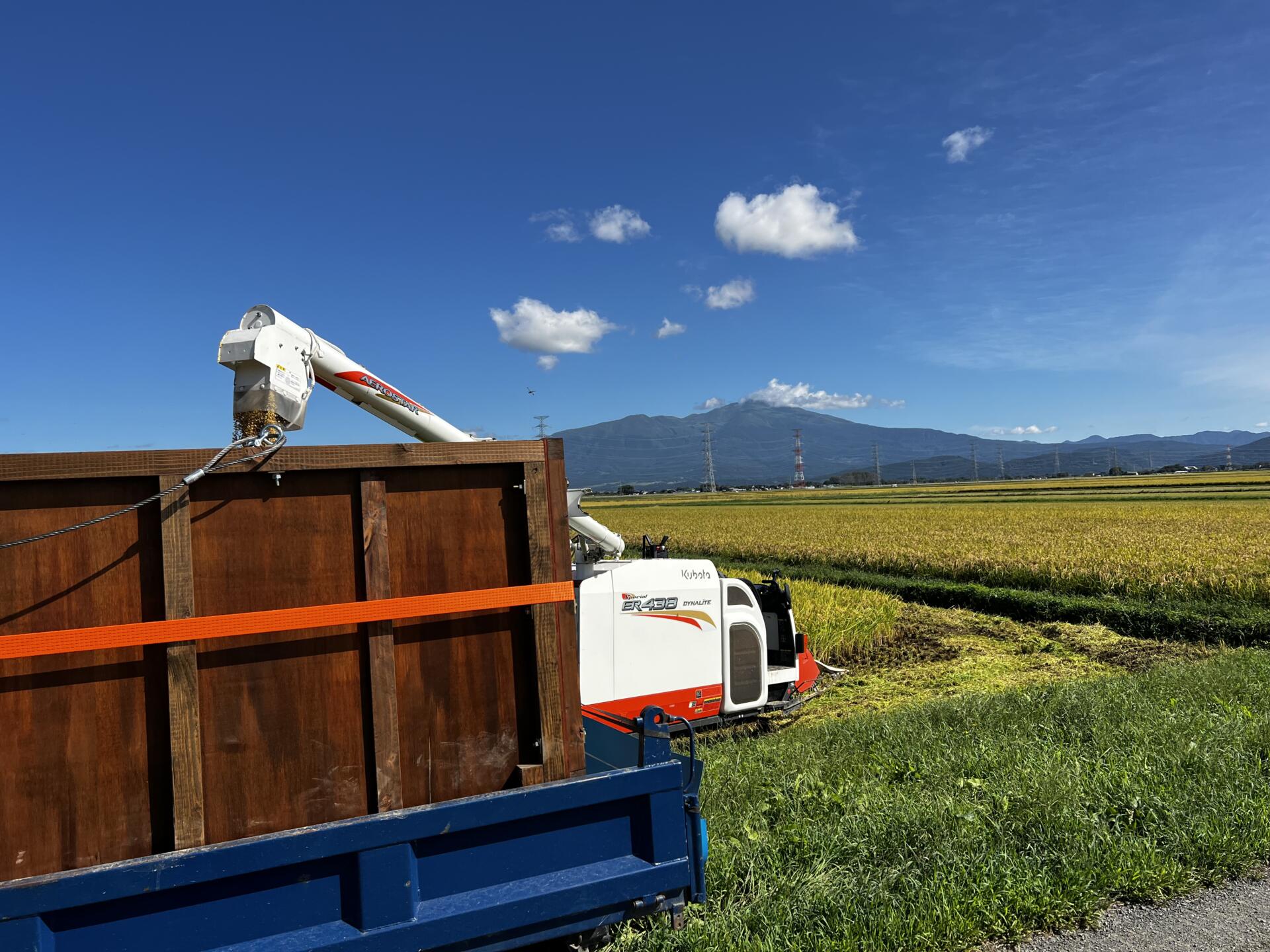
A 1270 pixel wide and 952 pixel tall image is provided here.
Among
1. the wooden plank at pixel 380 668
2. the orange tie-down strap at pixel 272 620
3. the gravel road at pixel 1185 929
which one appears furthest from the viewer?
the gravel road at pixel 1185 929

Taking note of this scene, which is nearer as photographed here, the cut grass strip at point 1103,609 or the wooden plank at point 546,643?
the wooden plank at point 546,643

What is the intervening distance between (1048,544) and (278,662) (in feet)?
72.6

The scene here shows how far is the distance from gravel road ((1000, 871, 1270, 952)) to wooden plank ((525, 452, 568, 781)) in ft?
7.80

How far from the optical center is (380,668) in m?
2.86

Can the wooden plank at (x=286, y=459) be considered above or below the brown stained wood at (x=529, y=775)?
above

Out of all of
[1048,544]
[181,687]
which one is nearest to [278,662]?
[181,687]

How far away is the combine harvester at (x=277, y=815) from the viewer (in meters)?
2.44

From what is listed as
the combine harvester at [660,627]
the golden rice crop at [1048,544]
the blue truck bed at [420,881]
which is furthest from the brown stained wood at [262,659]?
the golden rice crop at [1048,544]

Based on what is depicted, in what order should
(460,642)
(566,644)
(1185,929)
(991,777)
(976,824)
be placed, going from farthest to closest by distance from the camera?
(991,777) < (976,824) < (1185,929) < (566,644) < (460,642)

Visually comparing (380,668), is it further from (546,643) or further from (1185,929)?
(1185,929)

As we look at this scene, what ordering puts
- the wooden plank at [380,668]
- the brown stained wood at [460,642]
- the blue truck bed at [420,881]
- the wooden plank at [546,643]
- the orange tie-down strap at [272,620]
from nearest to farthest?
the blue truck bed at [420,881]
the orange tie-down strap at [272,620]
the wooden plank at [380,668]
the brown stained wood at [460,642]
the wooden plank at [546,643]

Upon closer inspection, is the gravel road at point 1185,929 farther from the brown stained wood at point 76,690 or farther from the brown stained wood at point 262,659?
the brown stained wood at point 76,690

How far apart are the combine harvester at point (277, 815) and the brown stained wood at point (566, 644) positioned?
0.02 metres

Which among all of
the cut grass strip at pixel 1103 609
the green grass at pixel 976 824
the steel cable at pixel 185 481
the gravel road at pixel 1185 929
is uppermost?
the steel cable at pixel 185 481
